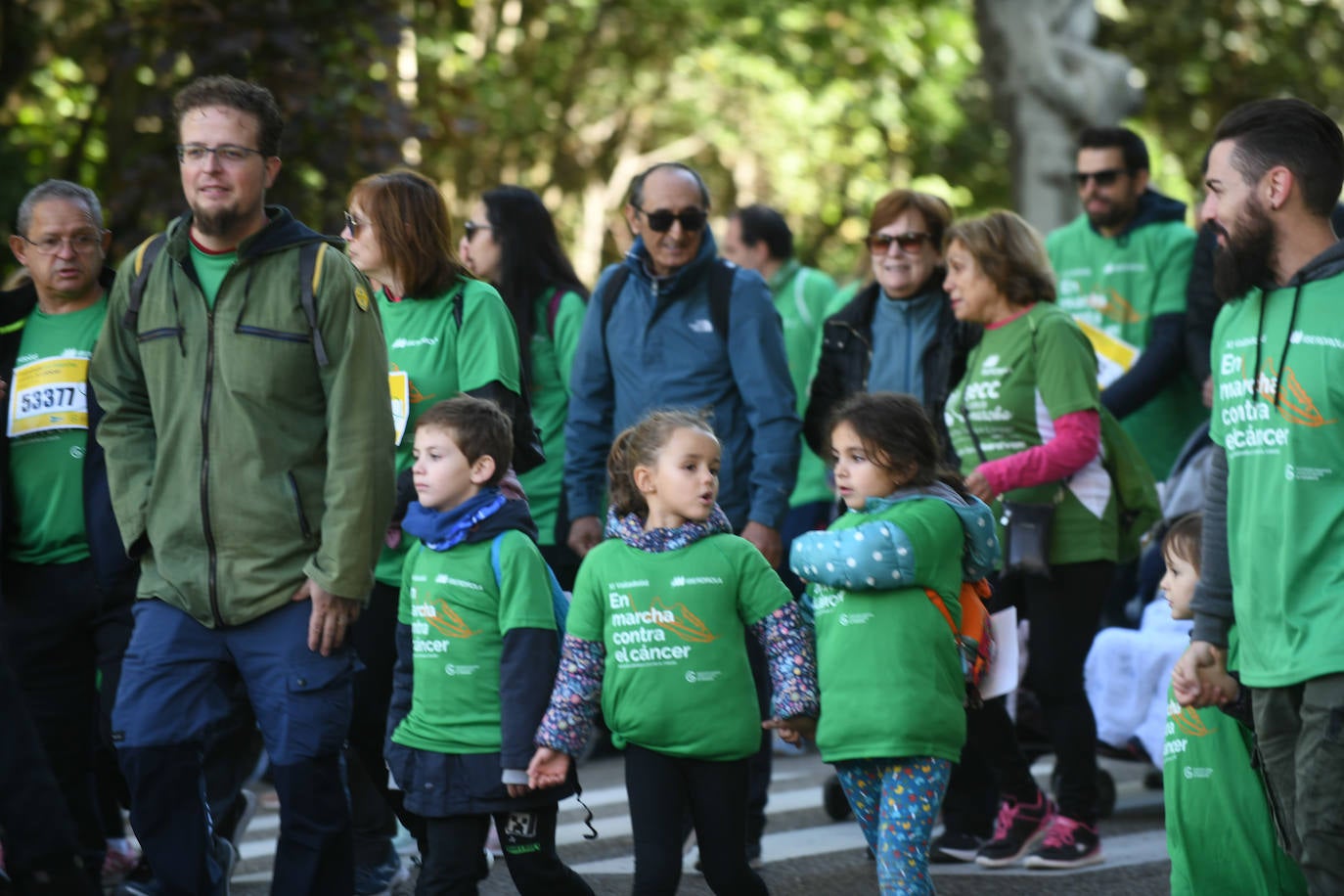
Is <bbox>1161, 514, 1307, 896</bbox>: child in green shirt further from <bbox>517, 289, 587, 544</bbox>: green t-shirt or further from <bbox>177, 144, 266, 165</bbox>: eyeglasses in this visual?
<bbox>177, 144, 266, 165</bbox>: eyeglasses

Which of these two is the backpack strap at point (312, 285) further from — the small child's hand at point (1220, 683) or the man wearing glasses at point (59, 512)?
the small child's hand at point (1220, 683)

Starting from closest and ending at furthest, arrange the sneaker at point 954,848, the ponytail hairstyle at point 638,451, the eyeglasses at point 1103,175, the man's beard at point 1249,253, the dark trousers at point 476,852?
the man's beard at point 1249,253, the dark trousers at point 476,852, the ponytail hairstyle at point 638,451, the sneaker at point 954,848, the eyeglasses at point 1103,175

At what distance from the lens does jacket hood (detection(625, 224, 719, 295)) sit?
7.01 m

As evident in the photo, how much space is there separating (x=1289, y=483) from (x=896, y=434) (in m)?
1.35

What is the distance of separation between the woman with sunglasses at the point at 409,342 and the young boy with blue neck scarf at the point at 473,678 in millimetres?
615

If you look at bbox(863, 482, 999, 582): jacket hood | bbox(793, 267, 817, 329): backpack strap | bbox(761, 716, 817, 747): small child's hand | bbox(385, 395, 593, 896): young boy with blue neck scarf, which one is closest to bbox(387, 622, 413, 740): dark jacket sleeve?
bbox(385, 395, 593, 896): young boy with blue neck scarf

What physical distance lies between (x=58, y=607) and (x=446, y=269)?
1.62 m

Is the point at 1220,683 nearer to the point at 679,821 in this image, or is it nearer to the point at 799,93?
the point at 679,821

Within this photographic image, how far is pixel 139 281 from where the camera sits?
17.5 ft

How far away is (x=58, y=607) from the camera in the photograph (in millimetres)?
6363

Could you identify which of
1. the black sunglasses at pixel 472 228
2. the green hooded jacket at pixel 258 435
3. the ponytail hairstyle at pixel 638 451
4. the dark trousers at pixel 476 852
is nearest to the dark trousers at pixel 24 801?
the green hooded jacket at pixel 258 435

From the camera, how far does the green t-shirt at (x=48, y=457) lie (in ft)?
20.8

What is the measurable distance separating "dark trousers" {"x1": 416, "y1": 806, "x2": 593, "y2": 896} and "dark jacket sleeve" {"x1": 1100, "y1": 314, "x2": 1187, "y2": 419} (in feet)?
13.1

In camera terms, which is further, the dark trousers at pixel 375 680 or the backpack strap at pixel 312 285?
the dark trousers at pixel 375 680
